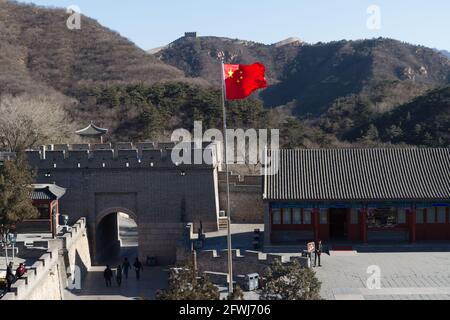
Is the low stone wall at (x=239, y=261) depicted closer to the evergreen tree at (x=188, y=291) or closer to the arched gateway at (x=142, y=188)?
the arched gateway at (x=142, y=188)

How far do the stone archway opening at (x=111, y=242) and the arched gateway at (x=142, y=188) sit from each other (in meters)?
0.23

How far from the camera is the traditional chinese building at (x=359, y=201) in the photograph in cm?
2531

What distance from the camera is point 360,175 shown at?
26359 mm

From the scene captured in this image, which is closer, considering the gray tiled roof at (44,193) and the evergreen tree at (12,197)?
the evergreen tree at (12,197)

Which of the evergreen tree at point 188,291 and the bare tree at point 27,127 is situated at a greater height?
the bare tree at point 27,127

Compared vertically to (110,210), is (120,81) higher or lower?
higher

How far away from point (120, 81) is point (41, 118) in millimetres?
29644

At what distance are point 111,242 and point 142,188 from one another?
4868 millimetres

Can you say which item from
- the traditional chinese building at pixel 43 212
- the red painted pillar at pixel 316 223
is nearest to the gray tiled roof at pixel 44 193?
the traditional chinese building at pixel 43 212

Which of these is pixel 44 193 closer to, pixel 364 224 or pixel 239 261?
pixel 239 261

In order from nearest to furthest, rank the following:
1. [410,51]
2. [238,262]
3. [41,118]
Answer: [238,262] → [41,118] → [410,51]

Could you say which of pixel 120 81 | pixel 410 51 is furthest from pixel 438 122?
pixel 410 51

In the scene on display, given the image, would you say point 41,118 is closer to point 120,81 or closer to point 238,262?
point 238,262
